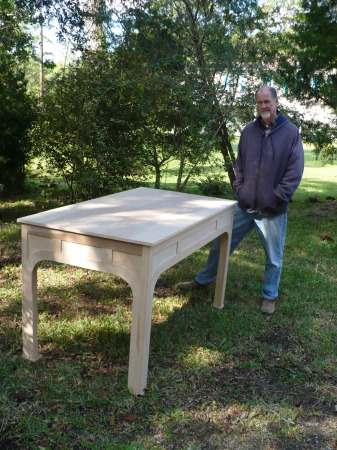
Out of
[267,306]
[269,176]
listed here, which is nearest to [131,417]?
[267,306]

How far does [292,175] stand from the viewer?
12.7 ft

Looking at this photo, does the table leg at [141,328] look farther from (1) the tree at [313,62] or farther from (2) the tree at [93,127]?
(1) the tree at [313,62]

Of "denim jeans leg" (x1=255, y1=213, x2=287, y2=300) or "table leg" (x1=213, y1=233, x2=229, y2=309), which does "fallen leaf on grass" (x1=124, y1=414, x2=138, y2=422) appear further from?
"denim jeans leg" (x1=255, y1=213, x2=287, y2=300)

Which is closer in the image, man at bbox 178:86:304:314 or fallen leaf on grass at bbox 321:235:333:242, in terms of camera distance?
man at bbox 178:86:304:314

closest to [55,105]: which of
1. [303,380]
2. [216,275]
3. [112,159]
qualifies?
[112,159]

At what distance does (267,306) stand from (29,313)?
6.76ft

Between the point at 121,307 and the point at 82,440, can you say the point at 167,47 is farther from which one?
the point at 82,440

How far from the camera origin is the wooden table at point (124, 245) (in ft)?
8.80

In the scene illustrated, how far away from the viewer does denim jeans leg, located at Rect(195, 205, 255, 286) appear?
13.8 feet

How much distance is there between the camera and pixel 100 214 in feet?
10.5

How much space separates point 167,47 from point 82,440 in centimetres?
546

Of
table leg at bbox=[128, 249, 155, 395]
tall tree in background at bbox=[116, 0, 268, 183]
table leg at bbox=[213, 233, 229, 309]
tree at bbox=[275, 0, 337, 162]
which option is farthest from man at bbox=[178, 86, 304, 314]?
tree at bbox=[275, 0, 337, 162]

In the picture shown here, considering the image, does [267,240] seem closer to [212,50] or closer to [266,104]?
[266,104]

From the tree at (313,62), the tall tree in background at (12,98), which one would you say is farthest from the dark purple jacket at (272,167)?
the tall tree in background at (12,98)
